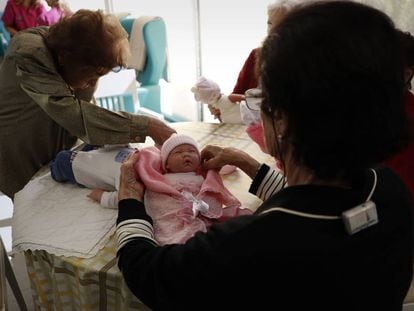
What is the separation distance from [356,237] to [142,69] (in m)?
3.55

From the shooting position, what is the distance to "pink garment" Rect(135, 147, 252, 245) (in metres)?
1.08

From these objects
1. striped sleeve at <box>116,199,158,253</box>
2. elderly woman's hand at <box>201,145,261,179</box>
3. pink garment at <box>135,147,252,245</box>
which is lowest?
pink garment at <box>135,147,252,245</box>

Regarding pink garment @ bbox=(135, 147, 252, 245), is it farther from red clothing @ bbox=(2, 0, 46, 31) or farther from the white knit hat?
red clothing @ bbox=(2, 0, 46, 31)

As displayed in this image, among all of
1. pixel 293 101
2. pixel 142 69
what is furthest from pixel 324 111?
pixel 142 69

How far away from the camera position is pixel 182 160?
52.1 inches

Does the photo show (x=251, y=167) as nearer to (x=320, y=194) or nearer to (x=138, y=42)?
(x=320, y=194)

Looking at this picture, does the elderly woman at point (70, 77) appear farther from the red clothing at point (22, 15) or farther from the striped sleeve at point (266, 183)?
the red clothing at point (22, 15)

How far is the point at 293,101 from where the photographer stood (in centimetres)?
59

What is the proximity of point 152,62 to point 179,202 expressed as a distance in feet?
9.54

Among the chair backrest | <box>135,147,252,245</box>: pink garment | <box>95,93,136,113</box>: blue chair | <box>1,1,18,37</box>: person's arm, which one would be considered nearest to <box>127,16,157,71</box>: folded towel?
the chair backrest

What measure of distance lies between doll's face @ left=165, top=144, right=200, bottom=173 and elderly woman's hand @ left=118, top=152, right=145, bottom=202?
187 millimetres

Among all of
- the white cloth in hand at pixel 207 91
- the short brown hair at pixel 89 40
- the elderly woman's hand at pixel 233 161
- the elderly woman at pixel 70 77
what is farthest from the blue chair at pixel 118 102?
the elderly woman's hand at pixel 233 161

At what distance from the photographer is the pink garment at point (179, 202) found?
3.56 ft

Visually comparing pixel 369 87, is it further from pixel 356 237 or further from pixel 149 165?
pixel 149 165
